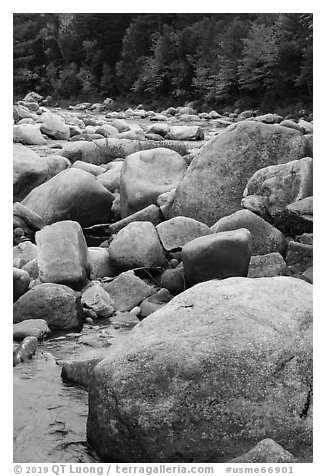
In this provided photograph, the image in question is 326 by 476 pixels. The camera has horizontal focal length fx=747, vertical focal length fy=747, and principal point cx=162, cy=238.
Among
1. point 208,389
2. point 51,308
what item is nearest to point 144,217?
point 51,308

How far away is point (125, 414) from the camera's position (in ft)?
14.2

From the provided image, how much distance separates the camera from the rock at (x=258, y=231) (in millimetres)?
8492

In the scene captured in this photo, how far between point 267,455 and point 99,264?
198 inches

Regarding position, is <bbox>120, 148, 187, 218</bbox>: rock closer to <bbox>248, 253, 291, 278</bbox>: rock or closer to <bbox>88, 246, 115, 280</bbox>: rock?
<bbox>88, 246, 115, 280</bbox>: rock

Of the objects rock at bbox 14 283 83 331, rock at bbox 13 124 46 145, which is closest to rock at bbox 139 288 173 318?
rock at bbox 14 283 83 331

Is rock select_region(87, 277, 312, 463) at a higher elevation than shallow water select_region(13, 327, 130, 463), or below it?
higher

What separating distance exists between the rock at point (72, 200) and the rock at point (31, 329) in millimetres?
3704

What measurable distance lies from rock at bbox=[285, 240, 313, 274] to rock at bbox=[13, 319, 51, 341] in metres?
2.71

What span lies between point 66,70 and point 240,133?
3191mm

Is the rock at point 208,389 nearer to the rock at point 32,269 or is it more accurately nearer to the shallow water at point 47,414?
the shallow water at point 47,414

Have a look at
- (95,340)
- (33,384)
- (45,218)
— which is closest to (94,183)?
(45,218)

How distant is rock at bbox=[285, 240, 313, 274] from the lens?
7982mm
